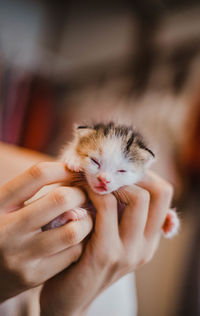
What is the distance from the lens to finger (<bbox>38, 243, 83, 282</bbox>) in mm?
538

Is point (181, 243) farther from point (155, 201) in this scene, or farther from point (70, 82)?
point (70, 82)

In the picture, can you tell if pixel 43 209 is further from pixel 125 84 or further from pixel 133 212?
pixel 125 84

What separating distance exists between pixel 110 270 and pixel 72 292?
10 centimetres

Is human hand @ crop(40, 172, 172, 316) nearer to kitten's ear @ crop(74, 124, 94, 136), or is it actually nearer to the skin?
the skin

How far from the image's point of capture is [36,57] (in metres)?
2.05

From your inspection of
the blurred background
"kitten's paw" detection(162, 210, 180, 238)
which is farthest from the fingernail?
the blurred background

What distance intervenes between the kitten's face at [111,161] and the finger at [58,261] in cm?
16

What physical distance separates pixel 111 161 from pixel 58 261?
247mm

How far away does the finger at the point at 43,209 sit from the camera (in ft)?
1.59

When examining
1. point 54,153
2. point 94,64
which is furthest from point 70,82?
point 54,153

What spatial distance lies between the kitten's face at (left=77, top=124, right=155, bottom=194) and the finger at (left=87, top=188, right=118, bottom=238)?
0.09ft

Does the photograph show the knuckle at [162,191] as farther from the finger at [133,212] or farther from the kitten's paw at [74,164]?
the kitten's paw at [74,164]

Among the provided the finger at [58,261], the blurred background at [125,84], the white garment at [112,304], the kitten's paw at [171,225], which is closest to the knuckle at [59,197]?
the finger at [58,261]

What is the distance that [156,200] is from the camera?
0.64m
